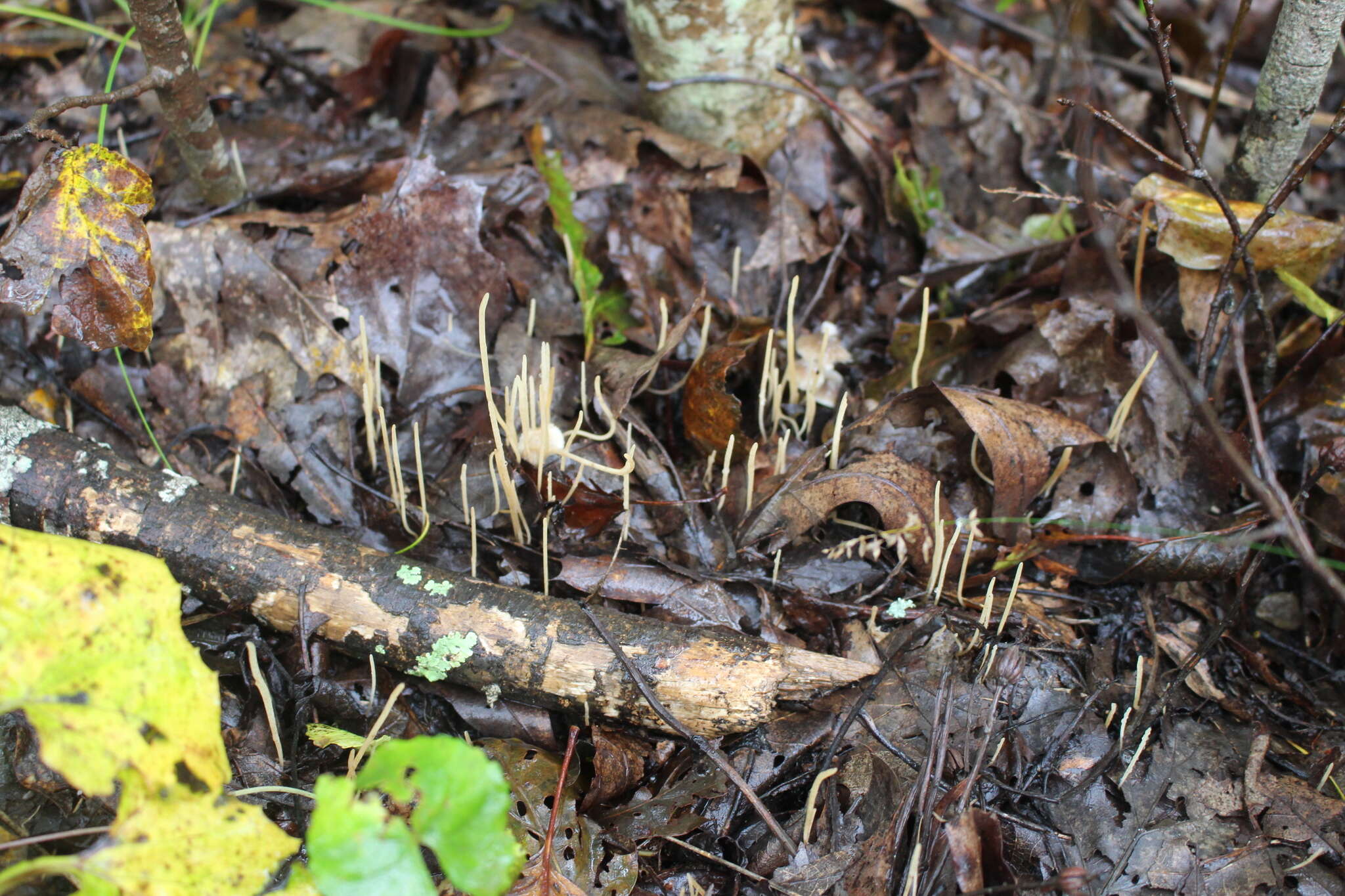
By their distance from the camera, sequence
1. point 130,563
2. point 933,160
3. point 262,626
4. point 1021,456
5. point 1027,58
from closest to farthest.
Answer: point 130,563 → point 262,626 → point 1021,456 → point 933,160 → point 1027,58

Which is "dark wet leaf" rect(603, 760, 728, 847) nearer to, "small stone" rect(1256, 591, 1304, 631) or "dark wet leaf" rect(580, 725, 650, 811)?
"dark wet leaf" rect(580, 725, 650, 811)

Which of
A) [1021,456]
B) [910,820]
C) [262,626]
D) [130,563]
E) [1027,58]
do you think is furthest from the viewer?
[1027,58]

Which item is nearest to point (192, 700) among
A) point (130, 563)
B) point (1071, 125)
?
point (130, 563)

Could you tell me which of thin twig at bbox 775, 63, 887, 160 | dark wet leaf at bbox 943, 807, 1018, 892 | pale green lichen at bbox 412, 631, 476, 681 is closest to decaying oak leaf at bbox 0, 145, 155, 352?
pale green lichen at bbox 412, 631, 476, 681

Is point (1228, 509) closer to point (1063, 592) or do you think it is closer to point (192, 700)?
point (1063, 592)

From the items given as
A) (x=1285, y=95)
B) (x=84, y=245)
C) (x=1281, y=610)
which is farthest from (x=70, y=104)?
(x=1281, y=610)

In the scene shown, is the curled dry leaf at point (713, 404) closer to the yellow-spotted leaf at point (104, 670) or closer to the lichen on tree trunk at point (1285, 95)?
the yellow-spotted leaf at point (104, 670)

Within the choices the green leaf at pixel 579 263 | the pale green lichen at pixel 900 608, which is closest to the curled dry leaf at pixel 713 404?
the green leaf at pixel 579 263
